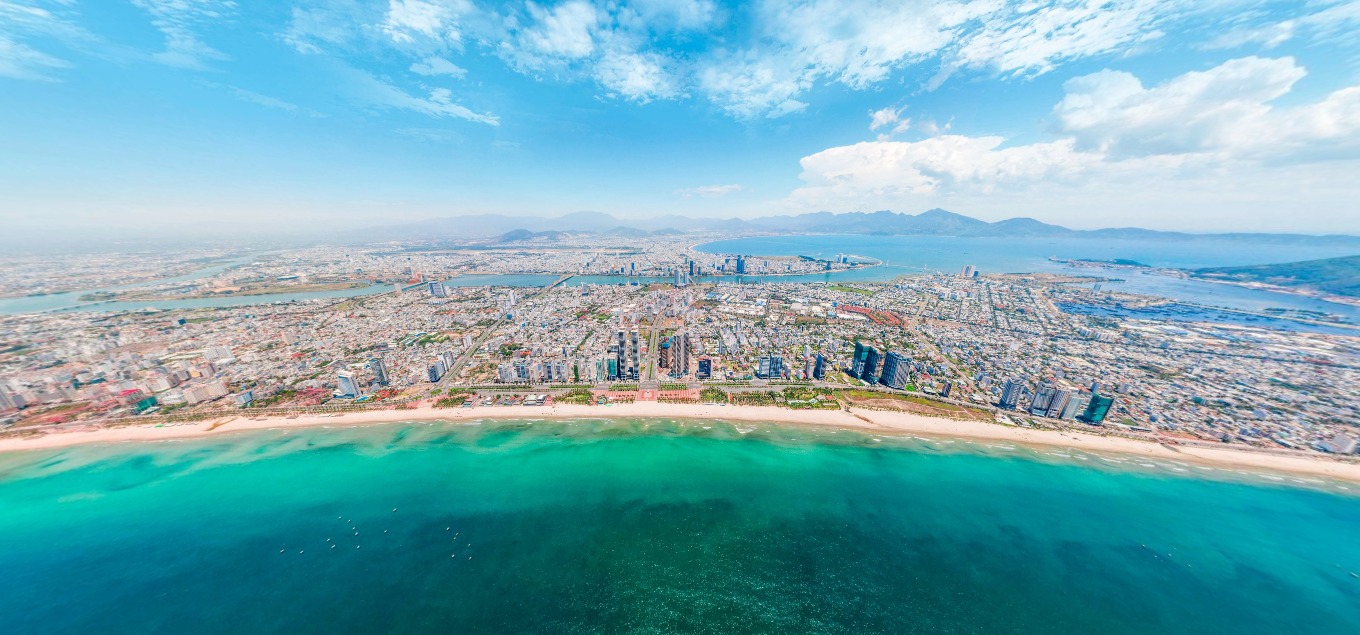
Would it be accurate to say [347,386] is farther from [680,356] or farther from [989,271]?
[989,271]

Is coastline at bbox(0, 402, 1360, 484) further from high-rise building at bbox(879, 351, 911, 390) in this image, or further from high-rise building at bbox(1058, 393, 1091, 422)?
high-rise building at bbox(879, 351, 911, 390)

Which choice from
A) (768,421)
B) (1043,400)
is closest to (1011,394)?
(1043,400)

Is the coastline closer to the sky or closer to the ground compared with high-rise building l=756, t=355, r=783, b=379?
closer to the ground

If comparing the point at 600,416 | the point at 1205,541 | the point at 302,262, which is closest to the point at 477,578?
the point at 600,416

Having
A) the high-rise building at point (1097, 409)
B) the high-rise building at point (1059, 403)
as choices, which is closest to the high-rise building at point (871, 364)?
the high-rise building at point (1059, 403)

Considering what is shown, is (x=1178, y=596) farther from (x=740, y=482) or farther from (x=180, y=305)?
(x=180, y=305)

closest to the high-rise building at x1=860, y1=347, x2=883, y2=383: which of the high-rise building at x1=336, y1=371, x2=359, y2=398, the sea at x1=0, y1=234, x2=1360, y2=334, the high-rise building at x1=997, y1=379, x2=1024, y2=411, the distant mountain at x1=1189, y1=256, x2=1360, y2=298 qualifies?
the high-rise building at x1=997, y1=379, x2=1024, y2=411
